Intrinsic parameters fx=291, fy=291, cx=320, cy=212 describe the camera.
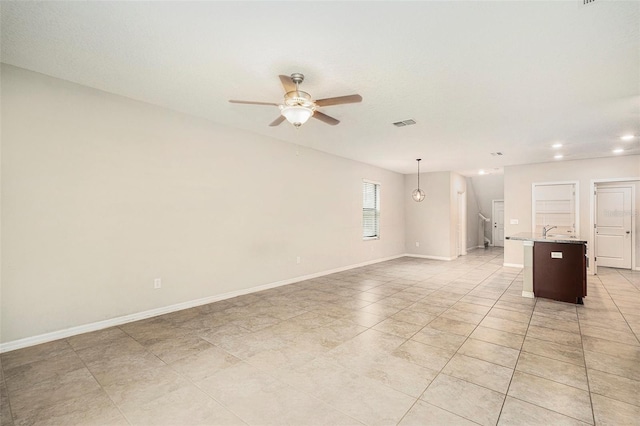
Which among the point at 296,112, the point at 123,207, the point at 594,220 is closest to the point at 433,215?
the point at 594,220

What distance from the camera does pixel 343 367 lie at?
8.09 feet

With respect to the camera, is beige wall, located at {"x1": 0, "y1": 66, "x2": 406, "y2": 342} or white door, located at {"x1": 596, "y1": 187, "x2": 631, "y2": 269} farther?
white door, located at {"x1": 596, "y1": 187, "x2": 631, "y2": 269}

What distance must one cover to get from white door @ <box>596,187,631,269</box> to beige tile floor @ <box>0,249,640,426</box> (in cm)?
363

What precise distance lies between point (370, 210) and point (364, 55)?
5622 mm

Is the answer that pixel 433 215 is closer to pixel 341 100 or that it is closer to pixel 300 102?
pixel 341 100

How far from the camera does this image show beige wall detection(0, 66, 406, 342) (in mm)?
2857

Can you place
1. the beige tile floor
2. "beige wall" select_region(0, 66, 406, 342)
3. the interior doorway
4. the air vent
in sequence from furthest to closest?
the interior doorway, the air vent, "beige wall" select_region(0, 66, 406, 342), the beige tile floor

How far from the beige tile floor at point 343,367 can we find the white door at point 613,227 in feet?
11.9

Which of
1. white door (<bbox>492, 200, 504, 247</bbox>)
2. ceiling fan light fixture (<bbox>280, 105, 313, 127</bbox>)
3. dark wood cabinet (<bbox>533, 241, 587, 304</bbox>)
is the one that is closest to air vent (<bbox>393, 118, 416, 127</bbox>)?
ceiling fan light fixture (<bbox>280, 105, 313, 127</bbox>)

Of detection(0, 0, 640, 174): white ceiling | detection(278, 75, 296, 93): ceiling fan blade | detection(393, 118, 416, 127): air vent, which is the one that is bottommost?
detection(278, 75, 296, 93): ceiling fan blade

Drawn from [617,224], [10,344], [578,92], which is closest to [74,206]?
[10,344]

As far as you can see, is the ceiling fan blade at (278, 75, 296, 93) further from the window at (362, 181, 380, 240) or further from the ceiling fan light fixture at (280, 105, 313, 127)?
the window at (362, 181, 380, 240)

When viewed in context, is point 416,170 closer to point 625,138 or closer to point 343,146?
point 343,146

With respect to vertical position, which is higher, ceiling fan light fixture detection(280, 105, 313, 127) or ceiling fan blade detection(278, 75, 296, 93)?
ceiling fan blade detection(278, 75, 296, 93)
